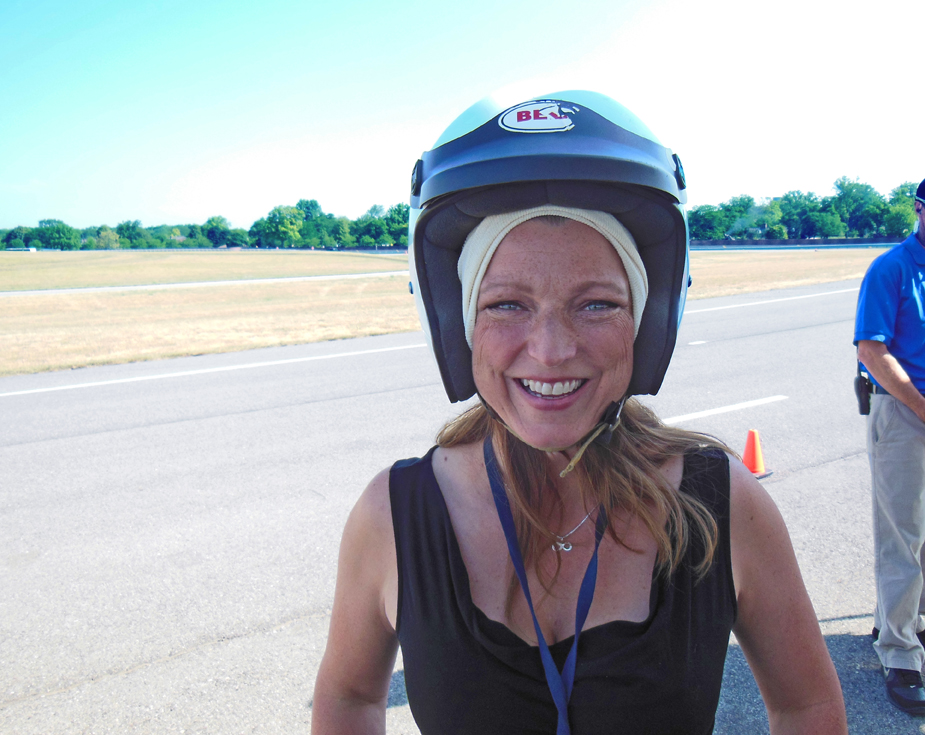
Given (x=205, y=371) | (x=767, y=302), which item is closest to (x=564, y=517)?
(x=205, y=371)

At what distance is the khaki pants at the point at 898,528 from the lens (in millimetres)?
3137

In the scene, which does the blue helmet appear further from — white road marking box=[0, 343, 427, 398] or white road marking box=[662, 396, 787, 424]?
white road marking box=[0, 343, 427, 398]

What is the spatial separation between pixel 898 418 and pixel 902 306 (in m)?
0.55

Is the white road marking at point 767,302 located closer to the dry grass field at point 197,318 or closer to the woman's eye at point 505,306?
the dry grass field at point 197,318

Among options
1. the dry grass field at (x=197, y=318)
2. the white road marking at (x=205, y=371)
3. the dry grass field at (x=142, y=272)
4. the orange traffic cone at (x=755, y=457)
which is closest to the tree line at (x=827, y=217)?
the dry grass field at (x=142, y=272)

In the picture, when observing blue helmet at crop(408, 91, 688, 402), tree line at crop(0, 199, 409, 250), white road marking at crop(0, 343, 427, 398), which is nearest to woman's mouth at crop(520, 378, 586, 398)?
blue helmet at crop(408, 91, 688, 402)

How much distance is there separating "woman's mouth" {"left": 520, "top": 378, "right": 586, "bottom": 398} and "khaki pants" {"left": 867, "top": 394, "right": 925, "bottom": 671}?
2783 millimetres

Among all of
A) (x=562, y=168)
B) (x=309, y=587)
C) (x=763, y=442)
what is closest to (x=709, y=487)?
(x=562, y=168)

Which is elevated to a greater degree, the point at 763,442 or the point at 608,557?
the point at 608,557

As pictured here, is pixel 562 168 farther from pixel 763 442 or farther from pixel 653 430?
pixel 763 442

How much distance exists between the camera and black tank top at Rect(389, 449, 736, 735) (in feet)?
4.08

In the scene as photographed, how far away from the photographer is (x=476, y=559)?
4.68 ft

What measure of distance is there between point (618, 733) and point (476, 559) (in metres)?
0.41

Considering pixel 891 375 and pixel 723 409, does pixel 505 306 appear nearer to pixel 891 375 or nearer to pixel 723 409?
pixel 891 375
